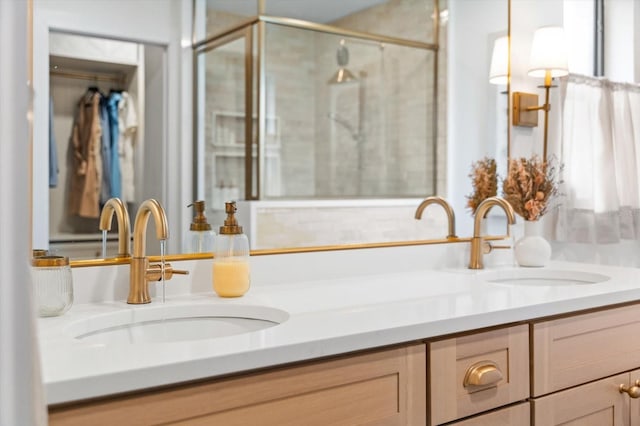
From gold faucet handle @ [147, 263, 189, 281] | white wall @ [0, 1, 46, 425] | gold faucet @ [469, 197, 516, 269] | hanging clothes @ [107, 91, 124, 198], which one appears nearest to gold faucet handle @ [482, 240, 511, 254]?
gold faucet @ [469, 197, 516, 269]

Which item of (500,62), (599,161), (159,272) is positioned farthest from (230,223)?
(599,161)

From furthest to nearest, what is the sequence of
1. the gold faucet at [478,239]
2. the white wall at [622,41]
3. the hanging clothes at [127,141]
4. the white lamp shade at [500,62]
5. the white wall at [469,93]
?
the white wall at [622,41] < the white lamp shade at [500,62] < the white wall at [469,93] < the gold faucet at [478,239] < the hanging clothes at [127,141]

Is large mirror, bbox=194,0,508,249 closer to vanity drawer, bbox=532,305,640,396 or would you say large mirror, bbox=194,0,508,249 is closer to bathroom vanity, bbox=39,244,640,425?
bathroom vanity, bbox=39,244,640,425

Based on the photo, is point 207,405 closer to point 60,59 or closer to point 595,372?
point 60,59

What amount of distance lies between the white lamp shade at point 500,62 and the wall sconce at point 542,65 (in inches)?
3.5

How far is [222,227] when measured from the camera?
4.81 ft

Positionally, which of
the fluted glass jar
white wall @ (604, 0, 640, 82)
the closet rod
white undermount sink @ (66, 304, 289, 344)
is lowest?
white undermount sink @ (66, 304, 289, 344)

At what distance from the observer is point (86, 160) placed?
4.60 ft

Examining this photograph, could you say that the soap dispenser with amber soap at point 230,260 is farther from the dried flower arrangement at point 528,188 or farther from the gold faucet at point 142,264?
the dried flower arrangement at point 528,188

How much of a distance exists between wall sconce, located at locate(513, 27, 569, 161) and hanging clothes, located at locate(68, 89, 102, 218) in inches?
57.5

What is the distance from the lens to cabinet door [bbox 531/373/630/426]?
1.40 metres

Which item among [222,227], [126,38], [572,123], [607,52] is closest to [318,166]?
[222,227]

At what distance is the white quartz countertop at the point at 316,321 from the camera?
877 mm

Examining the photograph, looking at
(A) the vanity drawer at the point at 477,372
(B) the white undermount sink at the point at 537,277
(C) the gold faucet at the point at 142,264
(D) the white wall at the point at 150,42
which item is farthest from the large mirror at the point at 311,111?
(A) the vanity drawer at the point at 477,372
